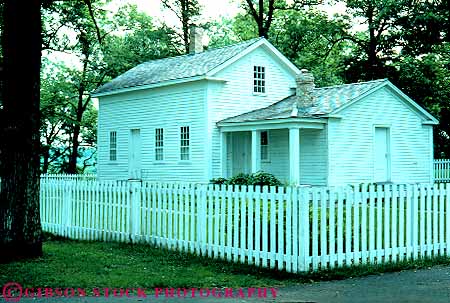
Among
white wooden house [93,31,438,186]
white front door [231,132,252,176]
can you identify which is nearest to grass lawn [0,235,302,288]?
white wooden house [93,31,438,186]

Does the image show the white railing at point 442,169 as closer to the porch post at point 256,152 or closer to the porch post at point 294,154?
the porch post at point 256,152

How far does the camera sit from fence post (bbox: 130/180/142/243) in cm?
1193

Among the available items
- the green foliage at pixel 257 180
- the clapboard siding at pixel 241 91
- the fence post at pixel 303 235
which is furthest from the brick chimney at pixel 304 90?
the fence post at pixel 303 235

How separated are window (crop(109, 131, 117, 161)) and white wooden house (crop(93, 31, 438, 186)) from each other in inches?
Answer: 63.8

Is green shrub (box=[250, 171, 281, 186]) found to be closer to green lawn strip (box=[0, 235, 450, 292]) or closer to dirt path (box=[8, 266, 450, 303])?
green lawn strip (box=[0, 235, 450, 292])

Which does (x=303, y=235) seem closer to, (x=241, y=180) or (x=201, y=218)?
(x=201, y=218)

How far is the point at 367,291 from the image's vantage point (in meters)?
7.80

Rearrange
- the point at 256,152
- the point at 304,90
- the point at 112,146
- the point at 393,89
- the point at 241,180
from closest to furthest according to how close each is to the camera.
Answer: the point at 241,180
the point at 256,152
the point at 304,90
the point at 393,89
the point at 112,146

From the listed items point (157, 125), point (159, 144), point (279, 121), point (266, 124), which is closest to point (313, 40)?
point (157, 125)

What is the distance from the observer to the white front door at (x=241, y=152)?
87.0ft

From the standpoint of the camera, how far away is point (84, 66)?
135ft

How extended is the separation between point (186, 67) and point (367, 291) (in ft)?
67.1

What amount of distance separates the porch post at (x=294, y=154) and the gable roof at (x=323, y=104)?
0.64m

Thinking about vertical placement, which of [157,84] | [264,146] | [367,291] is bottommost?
[367,291]
